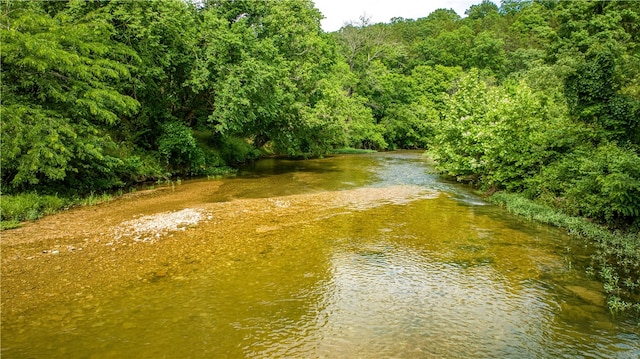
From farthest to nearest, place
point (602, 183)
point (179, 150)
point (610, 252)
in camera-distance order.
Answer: point (179, 150) < point (602, 183) < point (610, 252)

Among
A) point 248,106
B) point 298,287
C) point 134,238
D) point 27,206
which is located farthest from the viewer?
point 248,106

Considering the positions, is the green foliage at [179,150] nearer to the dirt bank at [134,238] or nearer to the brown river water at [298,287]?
the dirt bank at [134,238]

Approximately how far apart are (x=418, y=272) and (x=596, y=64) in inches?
428

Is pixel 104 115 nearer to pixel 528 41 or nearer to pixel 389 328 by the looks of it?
pixel 389 328

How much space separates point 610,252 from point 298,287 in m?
7.67

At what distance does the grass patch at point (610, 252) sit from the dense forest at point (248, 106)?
6 cm

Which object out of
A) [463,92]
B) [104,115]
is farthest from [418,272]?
[463,92]

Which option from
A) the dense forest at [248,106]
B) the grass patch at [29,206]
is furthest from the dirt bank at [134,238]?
the dense forest at [248,106]

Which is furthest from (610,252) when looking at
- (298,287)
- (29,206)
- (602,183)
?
(29,206)

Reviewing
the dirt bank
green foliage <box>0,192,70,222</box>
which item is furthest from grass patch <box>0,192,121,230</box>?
the dirt bank

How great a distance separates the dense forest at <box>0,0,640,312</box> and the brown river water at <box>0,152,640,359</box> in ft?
5.52

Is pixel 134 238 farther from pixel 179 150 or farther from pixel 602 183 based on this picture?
pixel 179 150

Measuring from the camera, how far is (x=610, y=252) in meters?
9.53

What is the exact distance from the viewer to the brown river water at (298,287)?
5594 mm
